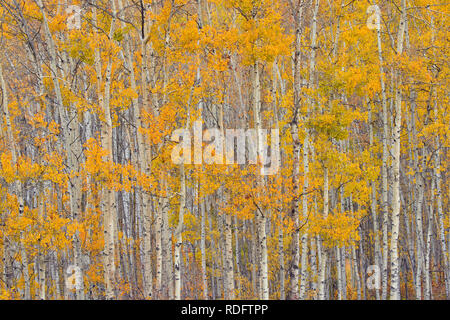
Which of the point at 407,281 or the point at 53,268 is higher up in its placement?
the point at 53,268

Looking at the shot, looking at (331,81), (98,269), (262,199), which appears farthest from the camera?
(98,269)

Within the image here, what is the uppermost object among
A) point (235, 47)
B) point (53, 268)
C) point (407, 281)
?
point (235, 47)

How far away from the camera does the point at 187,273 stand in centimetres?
2120

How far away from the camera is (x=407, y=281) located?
21781mm

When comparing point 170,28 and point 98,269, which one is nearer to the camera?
point 170,28

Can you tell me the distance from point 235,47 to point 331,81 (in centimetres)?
254

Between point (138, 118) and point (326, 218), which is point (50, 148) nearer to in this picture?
point (138, 118)

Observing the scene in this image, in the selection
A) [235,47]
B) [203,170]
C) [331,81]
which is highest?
[235,47]

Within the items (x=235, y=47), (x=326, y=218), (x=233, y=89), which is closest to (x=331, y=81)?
(x=235, y=47)

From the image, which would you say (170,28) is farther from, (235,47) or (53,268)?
(53,268)

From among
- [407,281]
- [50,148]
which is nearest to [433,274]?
[407,281]
